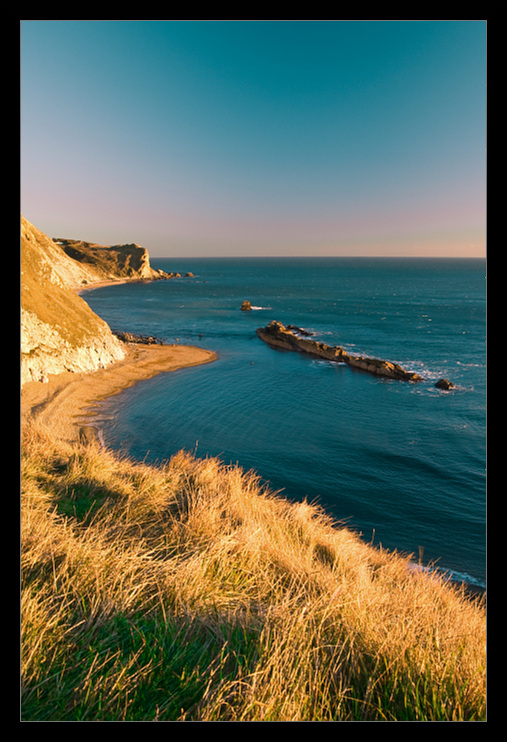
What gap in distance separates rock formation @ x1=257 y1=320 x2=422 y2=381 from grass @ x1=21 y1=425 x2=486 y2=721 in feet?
101

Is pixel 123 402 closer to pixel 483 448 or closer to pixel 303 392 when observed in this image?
pixel 303 392

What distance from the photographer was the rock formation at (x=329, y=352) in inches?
1288

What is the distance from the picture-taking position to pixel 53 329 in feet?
88.3

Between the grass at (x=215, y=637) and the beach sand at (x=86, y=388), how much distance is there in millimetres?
10914

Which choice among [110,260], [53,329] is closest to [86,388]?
[53,329]

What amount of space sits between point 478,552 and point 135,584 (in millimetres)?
13877

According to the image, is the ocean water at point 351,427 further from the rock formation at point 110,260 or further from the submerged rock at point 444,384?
the rock formation at point 110,260

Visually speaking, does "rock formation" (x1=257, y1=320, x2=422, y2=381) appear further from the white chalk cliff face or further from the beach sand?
the white chalk cliff face

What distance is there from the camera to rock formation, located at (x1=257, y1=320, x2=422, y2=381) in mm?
32719

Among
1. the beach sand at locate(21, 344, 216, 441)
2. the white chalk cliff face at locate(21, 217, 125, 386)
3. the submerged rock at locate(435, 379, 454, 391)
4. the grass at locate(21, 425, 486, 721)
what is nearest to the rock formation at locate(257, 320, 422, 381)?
the submerged rock at locate(435, 379, 454, 391)

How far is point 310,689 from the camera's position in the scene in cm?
205

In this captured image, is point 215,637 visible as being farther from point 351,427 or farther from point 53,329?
point 53,329

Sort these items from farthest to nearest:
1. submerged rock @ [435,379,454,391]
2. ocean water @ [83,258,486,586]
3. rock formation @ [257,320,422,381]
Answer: rock formation @ [257,320,422,381] < submerged rock @ [435,379,454,391] < ocean water @ [83,258,486,586]
